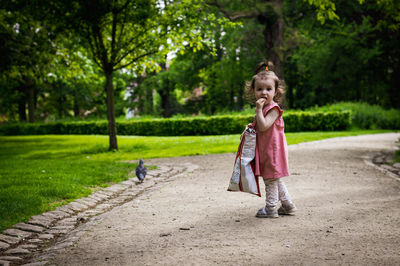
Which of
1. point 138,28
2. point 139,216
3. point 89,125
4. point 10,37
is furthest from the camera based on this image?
point 89,125

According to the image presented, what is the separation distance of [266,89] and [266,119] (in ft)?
1.30

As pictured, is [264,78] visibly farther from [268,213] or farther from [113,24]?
[113,24]

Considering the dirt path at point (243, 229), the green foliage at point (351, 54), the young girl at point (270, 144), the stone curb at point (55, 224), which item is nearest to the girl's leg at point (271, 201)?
the young girl at point (270, 144)

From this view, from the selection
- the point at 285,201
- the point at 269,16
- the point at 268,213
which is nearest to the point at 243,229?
the point at 268,213

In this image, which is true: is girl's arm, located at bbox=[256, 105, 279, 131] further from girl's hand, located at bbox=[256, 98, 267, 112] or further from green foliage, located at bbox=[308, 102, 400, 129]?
green foliage, located at bbox=[308, 102, 400, 129]

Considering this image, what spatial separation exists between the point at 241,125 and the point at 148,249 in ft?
60.4

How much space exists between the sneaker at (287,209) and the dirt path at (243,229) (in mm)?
104

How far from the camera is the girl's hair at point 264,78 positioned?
470cm

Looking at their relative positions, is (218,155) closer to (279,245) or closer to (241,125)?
(279,245)

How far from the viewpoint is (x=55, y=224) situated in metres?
4.87

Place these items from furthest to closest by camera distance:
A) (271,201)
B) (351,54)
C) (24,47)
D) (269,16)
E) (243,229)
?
1. (351,54)
2. (269,16)
3. (24,47)
4. (271,201)
5. (243,229)

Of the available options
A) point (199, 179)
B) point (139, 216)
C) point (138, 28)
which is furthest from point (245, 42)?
point (139, 216)

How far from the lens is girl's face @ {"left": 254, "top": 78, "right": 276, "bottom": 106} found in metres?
4.63

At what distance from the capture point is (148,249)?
363cm
